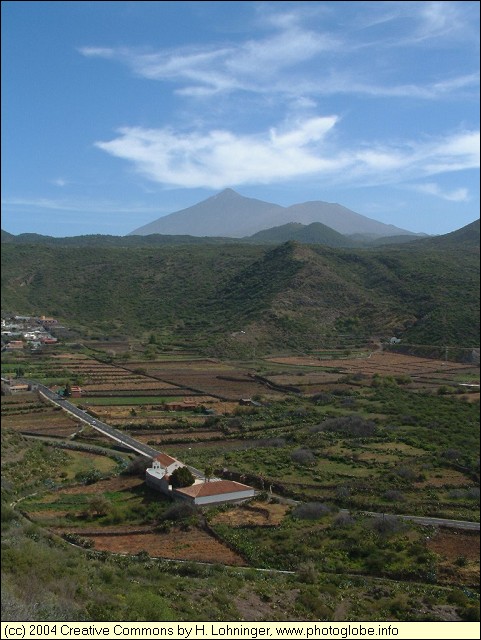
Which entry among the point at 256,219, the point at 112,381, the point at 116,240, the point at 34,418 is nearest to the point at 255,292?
the point at 112,381

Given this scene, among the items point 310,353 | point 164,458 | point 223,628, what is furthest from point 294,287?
point 223,628

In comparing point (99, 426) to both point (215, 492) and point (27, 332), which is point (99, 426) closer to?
point (215, 492)

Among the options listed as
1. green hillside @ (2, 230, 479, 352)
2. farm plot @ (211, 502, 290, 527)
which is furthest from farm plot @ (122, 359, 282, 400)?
farm plot @ (211, 502, 290, 527)

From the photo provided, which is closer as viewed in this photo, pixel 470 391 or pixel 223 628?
pixel 223 628

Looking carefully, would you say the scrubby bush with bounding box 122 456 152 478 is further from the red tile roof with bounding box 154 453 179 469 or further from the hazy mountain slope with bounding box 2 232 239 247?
the hazy mountain slope with bounding box 2 232 239 247

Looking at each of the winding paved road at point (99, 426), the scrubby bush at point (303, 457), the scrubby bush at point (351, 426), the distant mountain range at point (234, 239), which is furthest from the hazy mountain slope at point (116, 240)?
the scrubby bush at point (303, 457)

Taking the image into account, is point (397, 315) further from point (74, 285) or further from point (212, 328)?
point (74, 285)
